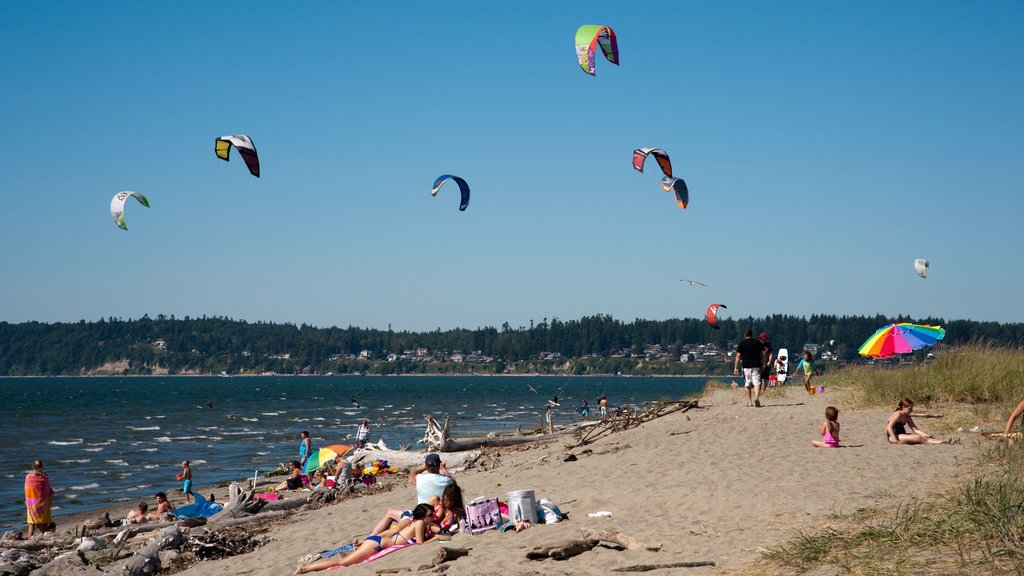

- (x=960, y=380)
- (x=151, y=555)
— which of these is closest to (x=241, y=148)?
(x=151, y=555)

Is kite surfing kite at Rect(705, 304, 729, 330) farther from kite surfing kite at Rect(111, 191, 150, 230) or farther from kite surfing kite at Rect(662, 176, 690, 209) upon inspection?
kite surfing kite at Rect(111, 191, 150, 230)

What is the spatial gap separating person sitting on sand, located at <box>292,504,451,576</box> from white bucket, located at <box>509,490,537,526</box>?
0.73 meters

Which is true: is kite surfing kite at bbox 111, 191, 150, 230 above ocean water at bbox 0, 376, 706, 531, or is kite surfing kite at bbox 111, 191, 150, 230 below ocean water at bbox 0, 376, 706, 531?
above

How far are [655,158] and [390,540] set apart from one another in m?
12.9

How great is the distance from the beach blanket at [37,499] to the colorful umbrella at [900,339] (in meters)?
15.8

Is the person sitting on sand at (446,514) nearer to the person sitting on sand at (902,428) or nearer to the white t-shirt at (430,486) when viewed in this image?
the white t-shirt at (430,486)

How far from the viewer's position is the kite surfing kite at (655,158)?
1988 centimetres

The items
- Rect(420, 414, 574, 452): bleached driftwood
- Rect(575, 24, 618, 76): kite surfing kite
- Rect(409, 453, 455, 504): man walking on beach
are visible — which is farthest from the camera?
Rect(420, 414, 574, 452): bleached driftwood

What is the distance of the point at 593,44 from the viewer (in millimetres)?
17891

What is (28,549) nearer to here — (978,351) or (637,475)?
(637,475)

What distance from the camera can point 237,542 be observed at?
38.5ft

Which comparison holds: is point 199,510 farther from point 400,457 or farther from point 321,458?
point 400,457

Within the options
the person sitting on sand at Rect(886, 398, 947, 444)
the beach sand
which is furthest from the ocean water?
the person sitting on sand at Rect(886, 398, 947, 444)

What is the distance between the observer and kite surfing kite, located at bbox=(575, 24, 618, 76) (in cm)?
1753
